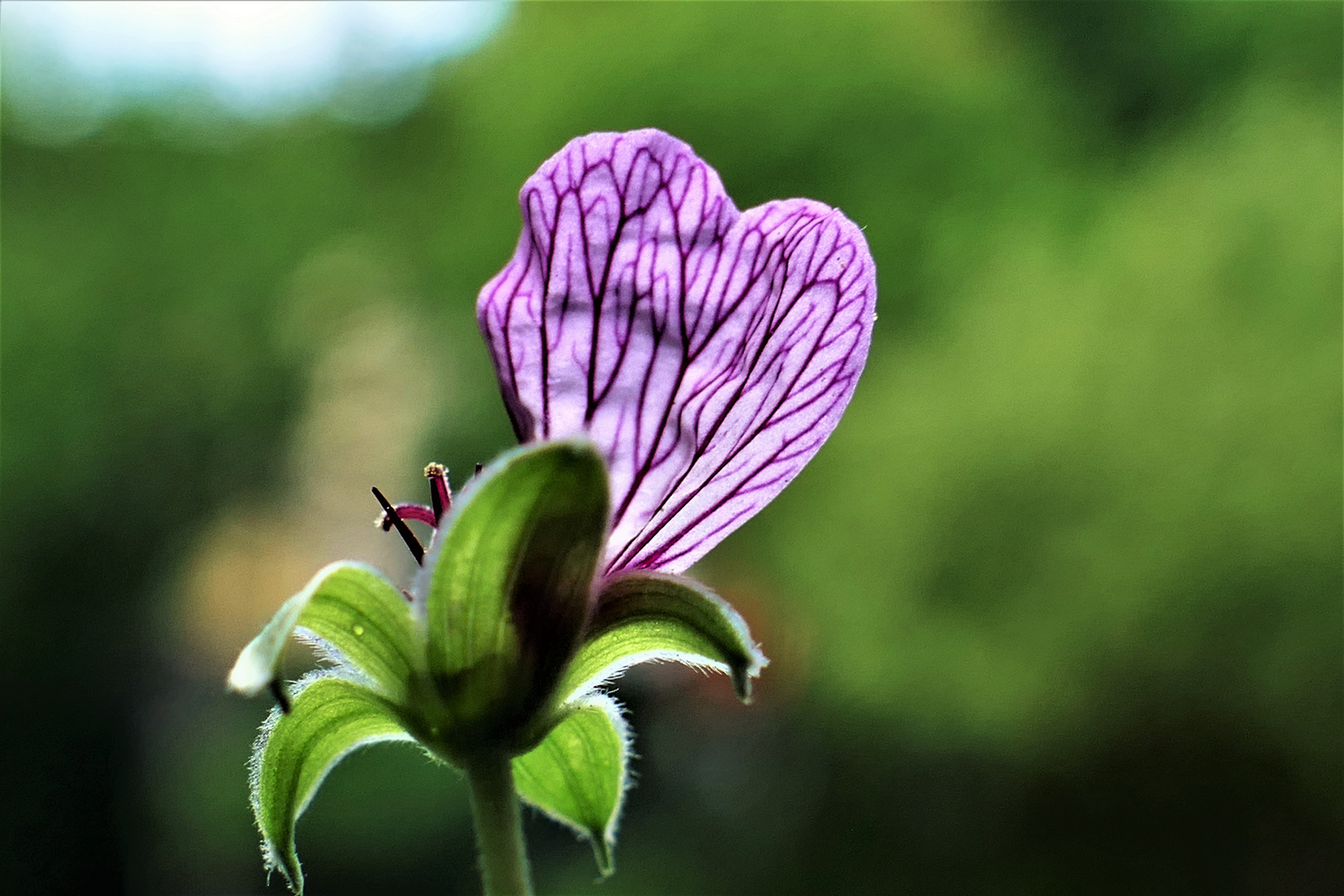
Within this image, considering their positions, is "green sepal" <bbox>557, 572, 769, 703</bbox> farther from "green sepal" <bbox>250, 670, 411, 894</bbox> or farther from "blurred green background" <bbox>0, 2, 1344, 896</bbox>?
"blurred green background" <bbox>0, 2, 1344, 896</bbox>

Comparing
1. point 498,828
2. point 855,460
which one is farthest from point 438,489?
point 855,460

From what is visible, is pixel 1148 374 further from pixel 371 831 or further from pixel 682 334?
pixel 682 334

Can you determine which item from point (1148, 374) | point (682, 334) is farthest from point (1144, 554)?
point (682, 334)

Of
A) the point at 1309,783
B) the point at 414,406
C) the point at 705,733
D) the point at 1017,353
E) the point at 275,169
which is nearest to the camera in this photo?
the point at 1309,783

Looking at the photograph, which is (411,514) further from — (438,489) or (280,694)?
(280,694)

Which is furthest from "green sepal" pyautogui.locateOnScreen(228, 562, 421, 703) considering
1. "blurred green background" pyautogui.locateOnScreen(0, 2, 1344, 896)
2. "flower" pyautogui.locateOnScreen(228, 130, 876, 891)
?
"blurred green background" pyautogui.locateOnScreen(0, 2, 1344, 896)

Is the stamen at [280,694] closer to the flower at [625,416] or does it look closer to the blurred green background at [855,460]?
the flower at [625,416]
